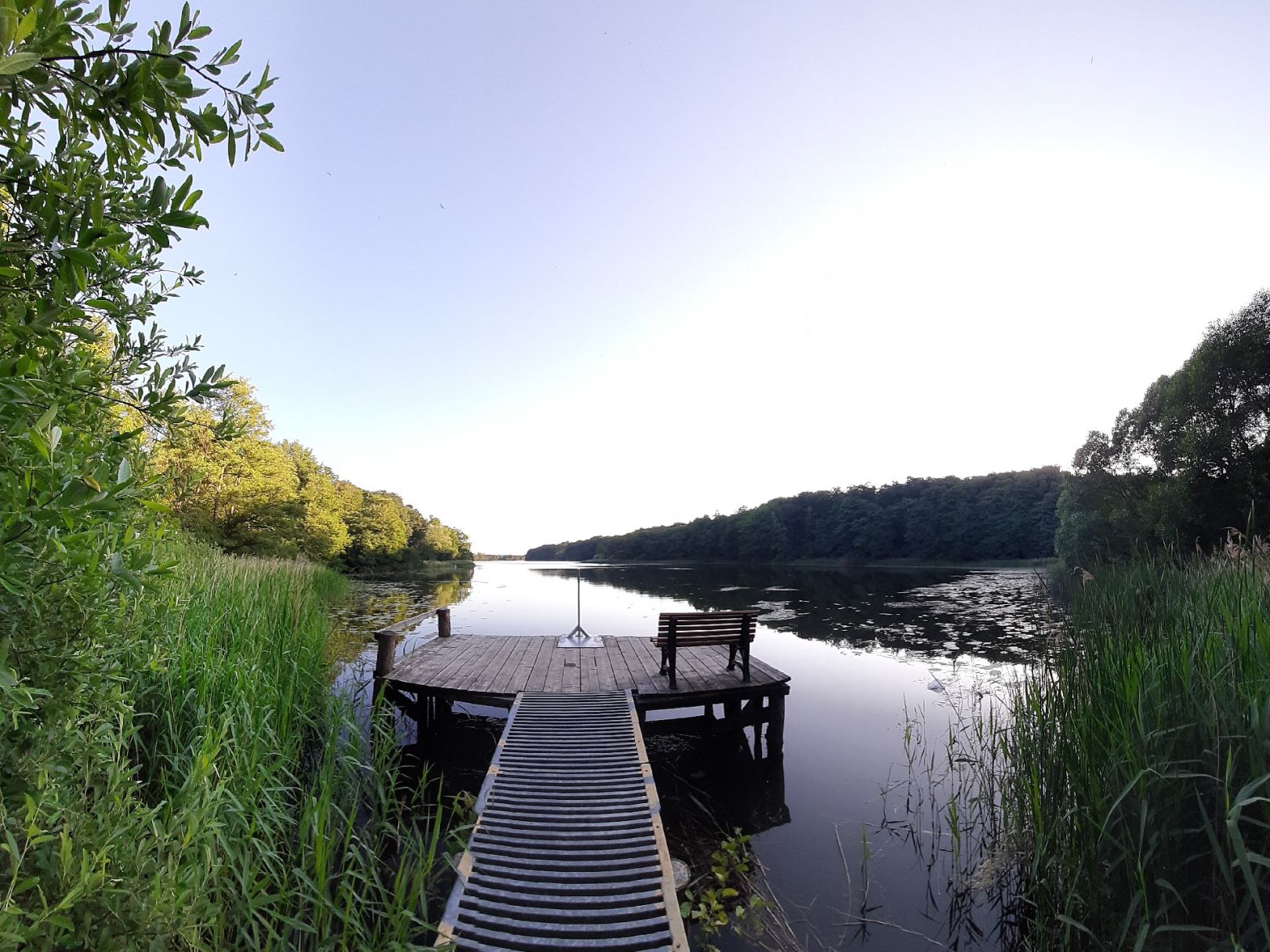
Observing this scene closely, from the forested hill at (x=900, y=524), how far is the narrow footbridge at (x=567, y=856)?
63.8 metres

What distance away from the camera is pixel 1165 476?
23047 millimetres

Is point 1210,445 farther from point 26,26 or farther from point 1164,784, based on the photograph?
point 26,26

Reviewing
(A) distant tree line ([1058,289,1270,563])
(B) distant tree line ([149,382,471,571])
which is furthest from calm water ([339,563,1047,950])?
(A) distant tree line ([1058,289,1270,563])

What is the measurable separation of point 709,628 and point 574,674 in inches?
80.1

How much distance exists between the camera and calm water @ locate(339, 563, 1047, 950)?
13.6 feet

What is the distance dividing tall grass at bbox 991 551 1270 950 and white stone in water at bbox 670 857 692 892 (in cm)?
221

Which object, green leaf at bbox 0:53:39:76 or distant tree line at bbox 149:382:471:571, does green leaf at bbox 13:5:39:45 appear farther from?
distant tree line at bbox 149:382:471:571

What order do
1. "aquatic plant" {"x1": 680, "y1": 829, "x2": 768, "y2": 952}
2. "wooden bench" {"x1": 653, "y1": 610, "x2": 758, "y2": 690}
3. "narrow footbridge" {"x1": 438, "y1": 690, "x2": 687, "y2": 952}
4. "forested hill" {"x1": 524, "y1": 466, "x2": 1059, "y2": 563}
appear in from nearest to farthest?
"narrow footbridge" {"x1": 438, "y1": 690, "x2": 687, "y2": 952} < "aquatic plant" {"x1": 680, "y1": 829, "x2": 768, "y2": 952} < "wooden bench" {"x1": 653, "y1": 610, "x2": 758, "y2": 690} < "forested hill" {"x1": 524, "y1": 466, "x2": 1059, "y2": 563}

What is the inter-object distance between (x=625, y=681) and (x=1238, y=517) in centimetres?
2327

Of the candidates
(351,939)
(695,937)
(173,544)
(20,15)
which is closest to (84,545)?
(20,15)

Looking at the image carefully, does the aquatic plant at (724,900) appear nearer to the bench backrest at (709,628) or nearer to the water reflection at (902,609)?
the bench backrest at (709,628)

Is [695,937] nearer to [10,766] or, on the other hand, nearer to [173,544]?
[10,766]

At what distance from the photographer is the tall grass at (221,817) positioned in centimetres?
181

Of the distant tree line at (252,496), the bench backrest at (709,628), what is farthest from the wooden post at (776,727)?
the distant tree line at (252,496)
